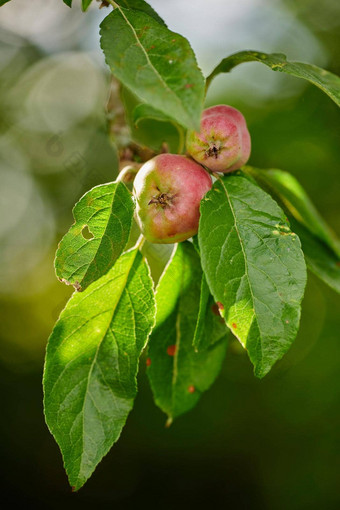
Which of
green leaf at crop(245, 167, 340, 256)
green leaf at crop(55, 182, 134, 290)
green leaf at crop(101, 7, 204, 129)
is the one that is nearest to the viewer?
green leaf at crop(101, 7, 204, 129)

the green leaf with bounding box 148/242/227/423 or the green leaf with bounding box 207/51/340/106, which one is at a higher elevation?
the green leaf with bounding box 207/51/340/106

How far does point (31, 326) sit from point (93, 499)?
7.07 feet

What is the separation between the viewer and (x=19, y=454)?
18.7 ft

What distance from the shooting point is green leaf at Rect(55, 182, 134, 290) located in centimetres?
110

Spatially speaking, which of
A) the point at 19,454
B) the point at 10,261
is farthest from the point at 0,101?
the point at 19,454

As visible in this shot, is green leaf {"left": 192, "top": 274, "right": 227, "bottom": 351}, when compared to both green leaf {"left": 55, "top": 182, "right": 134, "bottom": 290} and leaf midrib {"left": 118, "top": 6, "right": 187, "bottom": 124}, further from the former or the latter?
leaf midrib {"left": 118, "top": 6, "right": 187, "bottom": 124}

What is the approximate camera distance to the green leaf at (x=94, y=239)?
1.10 metres

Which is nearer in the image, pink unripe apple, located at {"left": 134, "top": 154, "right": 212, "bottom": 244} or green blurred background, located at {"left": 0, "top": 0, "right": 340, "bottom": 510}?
pink unripe apple, located at {"left": 134, "top": 154, "right": 212, "bottom": 244}

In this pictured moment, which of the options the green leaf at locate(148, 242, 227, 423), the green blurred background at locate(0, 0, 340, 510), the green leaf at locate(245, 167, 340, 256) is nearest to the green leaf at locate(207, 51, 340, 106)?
the green leaf at locate(245, 167, 340, 256)

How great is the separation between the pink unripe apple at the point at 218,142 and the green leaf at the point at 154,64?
0.84 feet

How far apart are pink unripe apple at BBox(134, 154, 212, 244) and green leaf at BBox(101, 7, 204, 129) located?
27cm

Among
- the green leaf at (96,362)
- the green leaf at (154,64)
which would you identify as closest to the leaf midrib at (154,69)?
the green leaf at (154,64)

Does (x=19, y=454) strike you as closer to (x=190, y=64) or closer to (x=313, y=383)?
(x=313, y=383)

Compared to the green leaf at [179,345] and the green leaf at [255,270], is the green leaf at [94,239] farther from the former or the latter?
the green leaf at [179,345]
